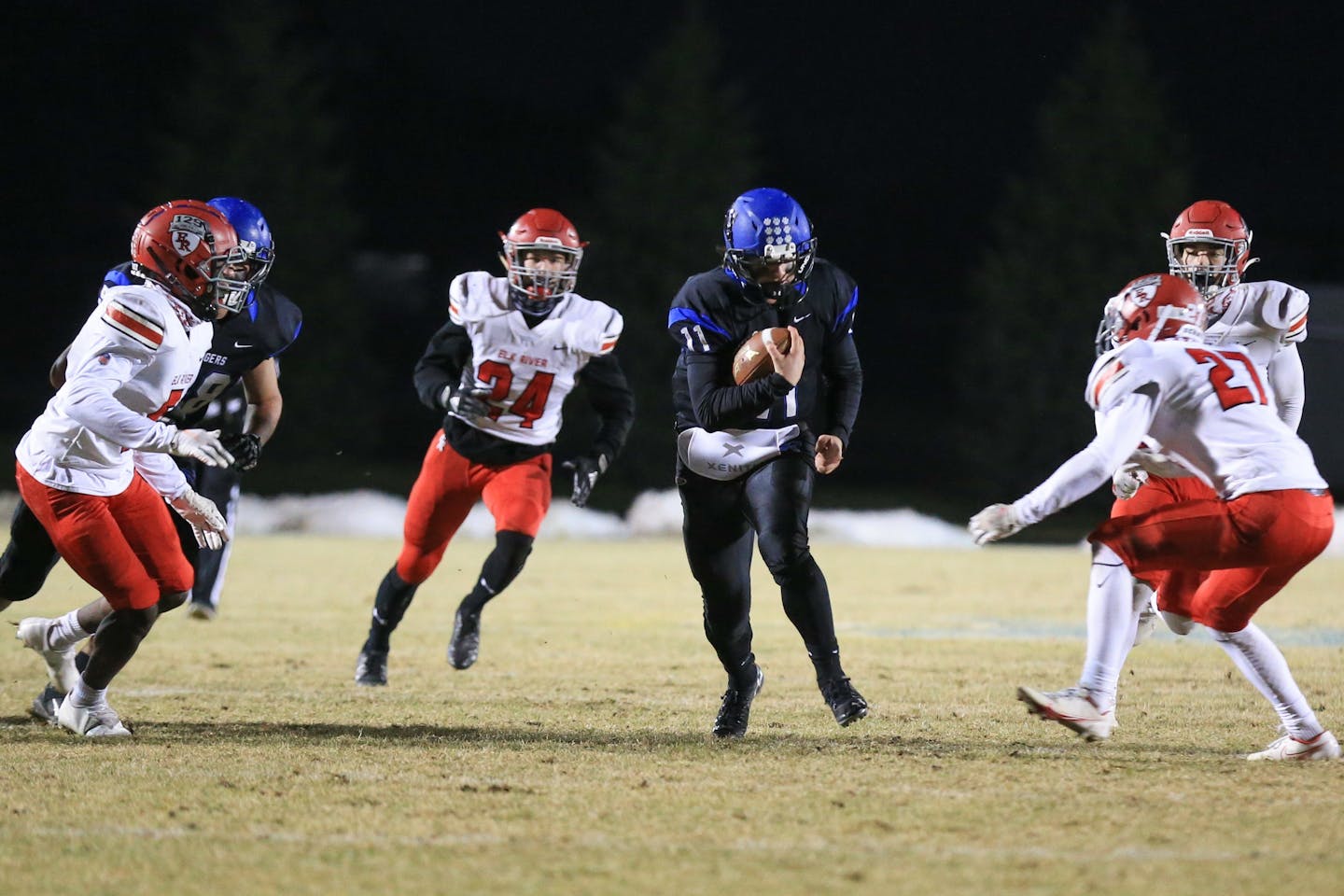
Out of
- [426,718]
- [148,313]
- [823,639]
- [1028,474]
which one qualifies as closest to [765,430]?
[823,639]

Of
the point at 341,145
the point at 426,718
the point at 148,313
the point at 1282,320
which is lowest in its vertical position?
the point at 426,718

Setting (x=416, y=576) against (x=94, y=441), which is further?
(x=416, y=576)

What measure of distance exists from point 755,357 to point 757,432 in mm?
244

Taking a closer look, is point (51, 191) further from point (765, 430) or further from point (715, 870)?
point (715, 870)

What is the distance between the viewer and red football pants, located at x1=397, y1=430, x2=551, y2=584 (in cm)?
673

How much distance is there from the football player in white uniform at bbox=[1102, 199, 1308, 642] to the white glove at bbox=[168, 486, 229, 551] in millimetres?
2795

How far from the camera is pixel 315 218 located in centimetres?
2484

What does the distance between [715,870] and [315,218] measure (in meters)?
22.5

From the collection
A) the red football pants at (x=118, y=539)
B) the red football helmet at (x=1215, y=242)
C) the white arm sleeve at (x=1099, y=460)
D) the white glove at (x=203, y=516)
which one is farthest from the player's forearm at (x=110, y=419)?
the red football helmet at (x=1215, y=242)

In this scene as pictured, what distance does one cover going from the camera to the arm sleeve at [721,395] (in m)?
A: 5.05

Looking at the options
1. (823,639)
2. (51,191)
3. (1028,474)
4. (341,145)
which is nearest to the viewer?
(823,639)

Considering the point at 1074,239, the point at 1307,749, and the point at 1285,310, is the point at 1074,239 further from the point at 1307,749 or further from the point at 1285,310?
the point at 1307,749

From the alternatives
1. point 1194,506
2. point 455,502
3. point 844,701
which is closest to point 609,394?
point 455,502

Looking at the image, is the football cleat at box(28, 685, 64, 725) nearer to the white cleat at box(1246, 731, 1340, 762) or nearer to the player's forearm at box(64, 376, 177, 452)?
the player's forearm at box(64, 376, 177, 452)
